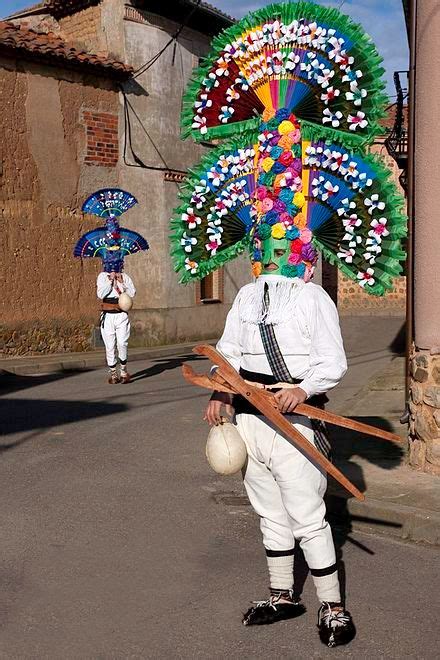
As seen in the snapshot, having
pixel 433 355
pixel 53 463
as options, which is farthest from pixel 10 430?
pixel 433 355

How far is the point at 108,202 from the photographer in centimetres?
1390

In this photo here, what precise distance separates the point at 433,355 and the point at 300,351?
2.86m

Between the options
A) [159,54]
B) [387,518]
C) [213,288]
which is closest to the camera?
[387,518]

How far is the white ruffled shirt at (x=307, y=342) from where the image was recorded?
12.7ft

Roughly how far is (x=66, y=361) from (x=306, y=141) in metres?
11.8

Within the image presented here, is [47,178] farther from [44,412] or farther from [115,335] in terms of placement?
[44,412]

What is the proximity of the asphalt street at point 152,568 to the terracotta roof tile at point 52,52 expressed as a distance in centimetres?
1095

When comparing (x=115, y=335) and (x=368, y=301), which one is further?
(x=368, y=301)

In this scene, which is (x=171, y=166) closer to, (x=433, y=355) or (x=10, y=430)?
(x=10, y=430)

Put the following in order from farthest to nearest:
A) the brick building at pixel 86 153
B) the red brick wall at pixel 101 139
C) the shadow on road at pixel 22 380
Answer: the red brick wall at pixel 101 139
the brick building at pixel 86 153
the shadow on road at pixel 22 380

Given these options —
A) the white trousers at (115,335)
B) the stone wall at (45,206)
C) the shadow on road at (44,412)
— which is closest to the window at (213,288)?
the stone wall at (45,206)

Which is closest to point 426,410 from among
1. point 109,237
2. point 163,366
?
point 109,237

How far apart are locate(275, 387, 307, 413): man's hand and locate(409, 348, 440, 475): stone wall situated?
2974 millimetres

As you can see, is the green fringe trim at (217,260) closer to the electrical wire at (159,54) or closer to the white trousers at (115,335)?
the white trousers at (115,335)
